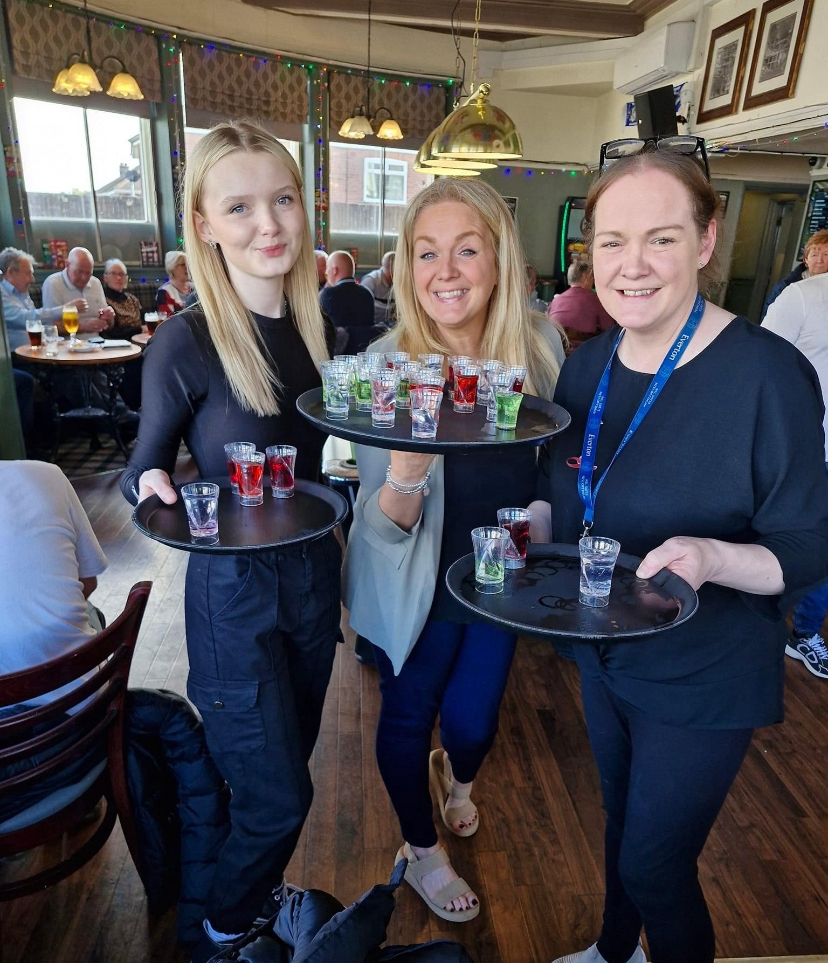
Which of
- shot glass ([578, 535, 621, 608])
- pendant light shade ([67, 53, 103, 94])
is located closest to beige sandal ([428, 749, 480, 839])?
shot glass ([578, 535, 621, 608])

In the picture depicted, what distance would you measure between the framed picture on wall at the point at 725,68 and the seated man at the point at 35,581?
21.4ft

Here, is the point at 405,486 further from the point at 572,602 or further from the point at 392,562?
the point at 572,602

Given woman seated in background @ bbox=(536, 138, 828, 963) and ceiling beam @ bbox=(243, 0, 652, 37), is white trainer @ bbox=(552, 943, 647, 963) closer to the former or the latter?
woman seated in background @ bbox=(536, 138, 828, 963)

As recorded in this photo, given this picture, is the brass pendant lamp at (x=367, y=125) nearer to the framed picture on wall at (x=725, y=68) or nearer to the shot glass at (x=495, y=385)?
the framed picture on wall at (x=725, y=68)

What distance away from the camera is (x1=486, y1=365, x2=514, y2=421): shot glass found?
5.15 ft

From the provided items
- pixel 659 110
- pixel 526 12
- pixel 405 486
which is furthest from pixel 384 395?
pixel 526 12

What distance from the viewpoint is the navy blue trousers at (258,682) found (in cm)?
150

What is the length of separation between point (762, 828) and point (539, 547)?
63.8 inches

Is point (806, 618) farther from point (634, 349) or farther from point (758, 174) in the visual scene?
point (758, 174)

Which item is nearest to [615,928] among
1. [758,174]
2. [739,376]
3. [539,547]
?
[539,547]

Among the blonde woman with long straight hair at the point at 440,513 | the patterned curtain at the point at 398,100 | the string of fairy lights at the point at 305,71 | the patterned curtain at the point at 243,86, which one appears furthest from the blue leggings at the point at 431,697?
the patterned curtain at the point at 398,100

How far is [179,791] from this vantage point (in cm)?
182

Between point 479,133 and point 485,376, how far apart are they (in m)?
3.34

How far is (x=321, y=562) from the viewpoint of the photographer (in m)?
1.61
